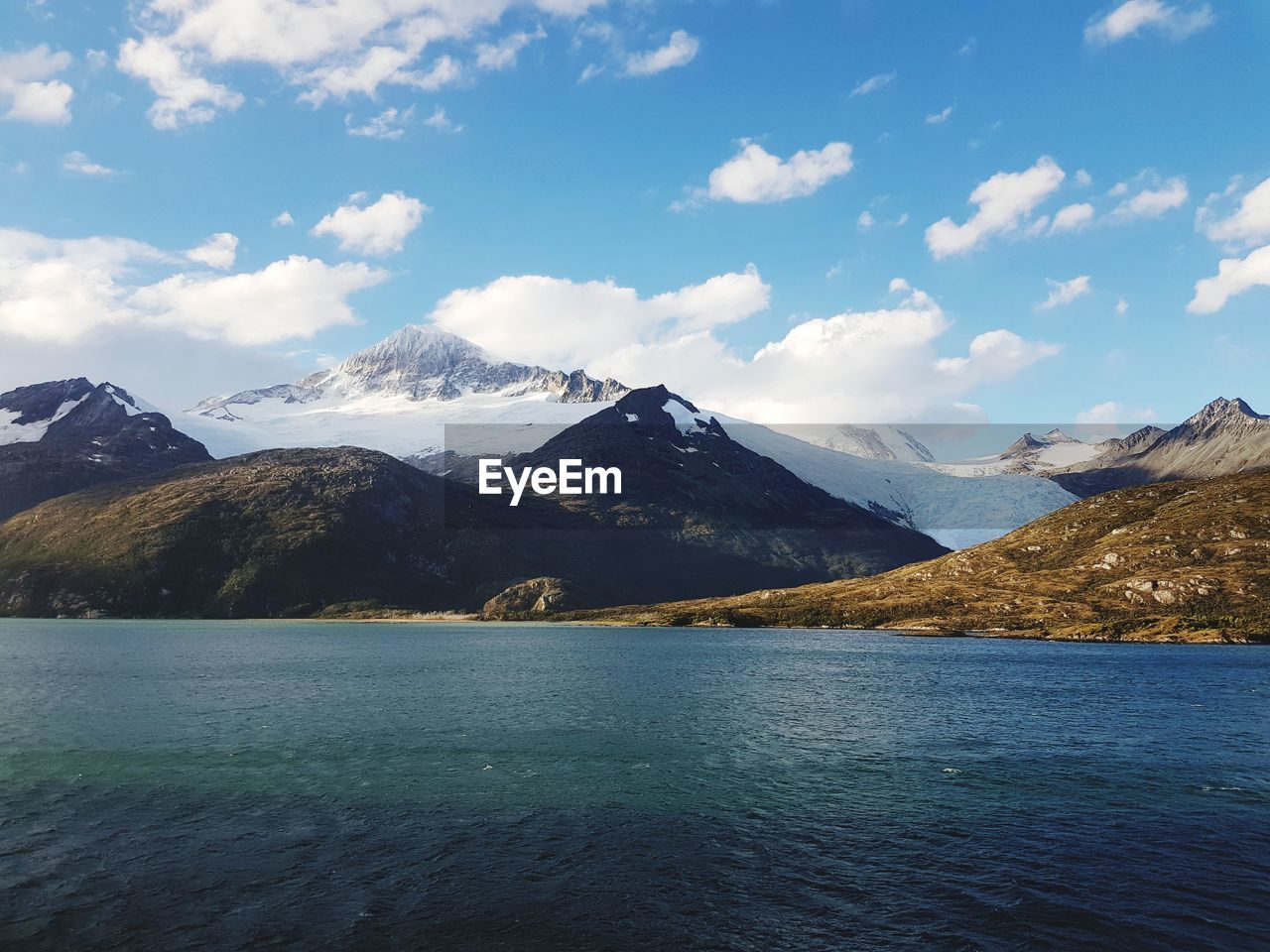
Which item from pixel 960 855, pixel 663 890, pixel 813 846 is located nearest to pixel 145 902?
pixel 663 890

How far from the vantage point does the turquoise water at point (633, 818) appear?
29.0 meters

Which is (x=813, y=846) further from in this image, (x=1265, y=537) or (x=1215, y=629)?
(x=1265, y=537)

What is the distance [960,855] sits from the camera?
3653 cm

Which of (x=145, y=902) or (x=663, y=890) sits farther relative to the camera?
(x=663, y=890)

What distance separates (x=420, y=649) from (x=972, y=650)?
105085 millimetres

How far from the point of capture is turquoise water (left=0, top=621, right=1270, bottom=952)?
2902 cm

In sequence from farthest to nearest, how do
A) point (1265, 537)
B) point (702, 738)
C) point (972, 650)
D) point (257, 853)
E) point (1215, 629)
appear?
point (1265, 537), point (1215, 629), point (972, 650), point (702, 738), point (257, 853)

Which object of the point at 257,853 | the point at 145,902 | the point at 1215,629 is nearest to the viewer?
the point at 145,902

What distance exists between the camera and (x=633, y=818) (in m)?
42.1

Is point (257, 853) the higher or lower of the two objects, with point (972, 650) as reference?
higher

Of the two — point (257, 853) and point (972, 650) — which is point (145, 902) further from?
point (972, 650)

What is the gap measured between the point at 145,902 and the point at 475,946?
13.3 m

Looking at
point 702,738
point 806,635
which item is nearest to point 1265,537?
point 806,635

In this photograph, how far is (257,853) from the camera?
35.9 metres
